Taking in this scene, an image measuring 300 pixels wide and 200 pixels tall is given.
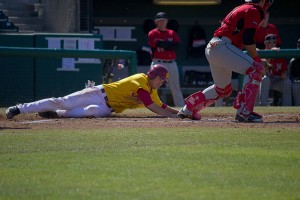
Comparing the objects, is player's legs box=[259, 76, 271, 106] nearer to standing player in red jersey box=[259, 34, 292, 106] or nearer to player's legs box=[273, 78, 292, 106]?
standing player in red jersey box=[259, 34, 292, 106]

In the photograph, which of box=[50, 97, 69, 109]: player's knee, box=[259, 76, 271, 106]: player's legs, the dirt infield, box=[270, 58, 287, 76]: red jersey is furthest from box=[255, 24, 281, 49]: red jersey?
box=[50, 97, 69, 109]: player's knee

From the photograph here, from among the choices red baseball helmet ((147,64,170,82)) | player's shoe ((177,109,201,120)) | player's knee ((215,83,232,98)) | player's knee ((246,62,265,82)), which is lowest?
player's shoe ((177,109,201,120))

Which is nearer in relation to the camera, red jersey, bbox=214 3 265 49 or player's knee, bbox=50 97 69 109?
red jersey, bbox=214 3 265 49

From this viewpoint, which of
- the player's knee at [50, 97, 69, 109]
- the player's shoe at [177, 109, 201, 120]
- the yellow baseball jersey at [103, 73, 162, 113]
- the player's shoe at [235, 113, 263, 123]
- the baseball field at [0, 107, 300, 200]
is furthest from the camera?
the player's knee at [50, 97, 69, 109]

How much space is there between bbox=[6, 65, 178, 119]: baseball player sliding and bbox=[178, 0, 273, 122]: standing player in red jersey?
967mm

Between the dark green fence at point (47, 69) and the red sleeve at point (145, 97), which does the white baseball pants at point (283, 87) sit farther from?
the red sleeve at point (145, 97)

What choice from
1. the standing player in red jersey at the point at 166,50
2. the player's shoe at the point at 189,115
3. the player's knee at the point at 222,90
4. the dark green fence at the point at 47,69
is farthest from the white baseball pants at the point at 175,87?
the player's knee at the point at 222,90

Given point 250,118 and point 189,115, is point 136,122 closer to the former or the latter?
point 189,115

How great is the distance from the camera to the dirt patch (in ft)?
38.1

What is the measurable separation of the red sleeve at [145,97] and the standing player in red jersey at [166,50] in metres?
4.67

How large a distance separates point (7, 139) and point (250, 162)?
10.7 feet

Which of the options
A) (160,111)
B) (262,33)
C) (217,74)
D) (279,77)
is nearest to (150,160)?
(217,74)

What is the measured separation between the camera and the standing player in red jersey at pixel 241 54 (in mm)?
11391

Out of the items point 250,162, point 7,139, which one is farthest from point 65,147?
point 250,162
